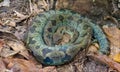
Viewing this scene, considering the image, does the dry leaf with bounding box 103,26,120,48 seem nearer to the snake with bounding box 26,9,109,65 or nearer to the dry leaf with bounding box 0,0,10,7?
the snake with bounding box 26,9,109,65

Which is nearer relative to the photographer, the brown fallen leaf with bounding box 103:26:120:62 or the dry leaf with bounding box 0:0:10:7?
the brown fallen leaf with bounding box 103:26:120:62

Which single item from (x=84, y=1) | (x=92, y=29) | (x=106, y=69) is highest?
(x=84, y=1)

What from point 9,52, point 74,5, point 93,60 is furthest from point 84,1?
point 9,52

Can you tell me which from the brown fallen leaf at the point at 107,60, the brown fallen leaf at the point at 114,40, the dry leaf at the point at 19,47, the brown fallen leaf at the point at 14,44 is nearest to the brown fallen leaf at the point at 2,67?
the brown fallen leaf at the point at 14,44

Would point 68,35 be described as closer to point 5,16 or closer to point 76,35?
point 76,35

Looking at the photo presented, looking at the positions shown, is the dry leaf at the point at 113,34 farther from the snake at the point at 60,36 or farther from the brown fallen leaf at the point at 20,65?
the brown fallen leaf at the point at 20,65

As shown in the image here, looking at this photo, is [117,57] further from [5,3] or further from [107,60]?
[5,3]

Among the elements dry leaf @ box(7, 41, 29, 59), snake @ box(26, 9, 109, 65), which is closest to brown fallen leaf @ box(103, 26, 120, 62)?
→ snake @ box(26, 9, 109, 65)
